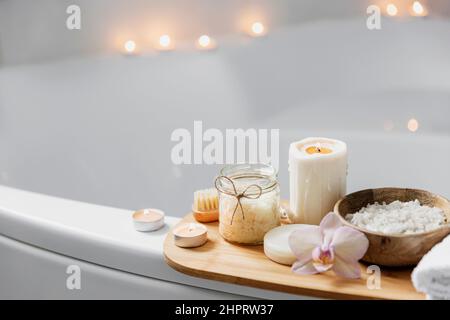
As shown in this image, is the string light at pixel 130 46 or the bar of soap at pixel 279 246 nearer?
the bar of soap at pixel 279 246

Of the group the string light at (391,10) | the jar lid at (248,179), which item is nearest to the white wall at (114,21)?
the string light at (391,10)

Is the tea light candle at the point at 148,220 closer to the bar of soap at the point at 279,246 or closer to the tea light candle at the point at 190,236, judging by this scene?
the tea light candle at the point at 190,236

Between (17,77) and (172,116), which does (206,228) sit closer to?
(172,116)

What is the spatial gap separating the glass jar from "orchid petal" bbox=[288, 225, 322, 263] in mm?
94

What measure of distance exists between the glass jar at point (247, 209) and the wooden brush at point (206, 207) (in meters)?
0.06

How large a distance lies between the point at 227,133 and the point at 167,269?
3.32ft

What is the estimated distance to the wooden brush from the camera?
121 cm

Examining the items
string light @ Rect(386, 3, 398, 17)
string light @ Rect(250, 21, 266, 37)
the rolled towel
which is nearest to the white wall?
string light @ Rect(250, 21, 266, 37)

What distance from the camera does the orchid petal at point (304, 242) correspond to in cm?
103

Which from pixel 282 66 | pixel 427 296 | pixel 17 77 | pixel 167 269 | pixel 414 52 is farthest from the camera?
pixel 17 77

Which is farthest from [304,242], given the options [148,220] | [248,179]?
[148,220]

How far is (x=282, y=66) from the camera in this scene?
6.84ft

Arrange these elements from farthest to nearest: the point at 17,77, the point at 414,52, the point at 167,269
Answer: the point at 17,77 < the point at 414,52 < the point at 167,269
